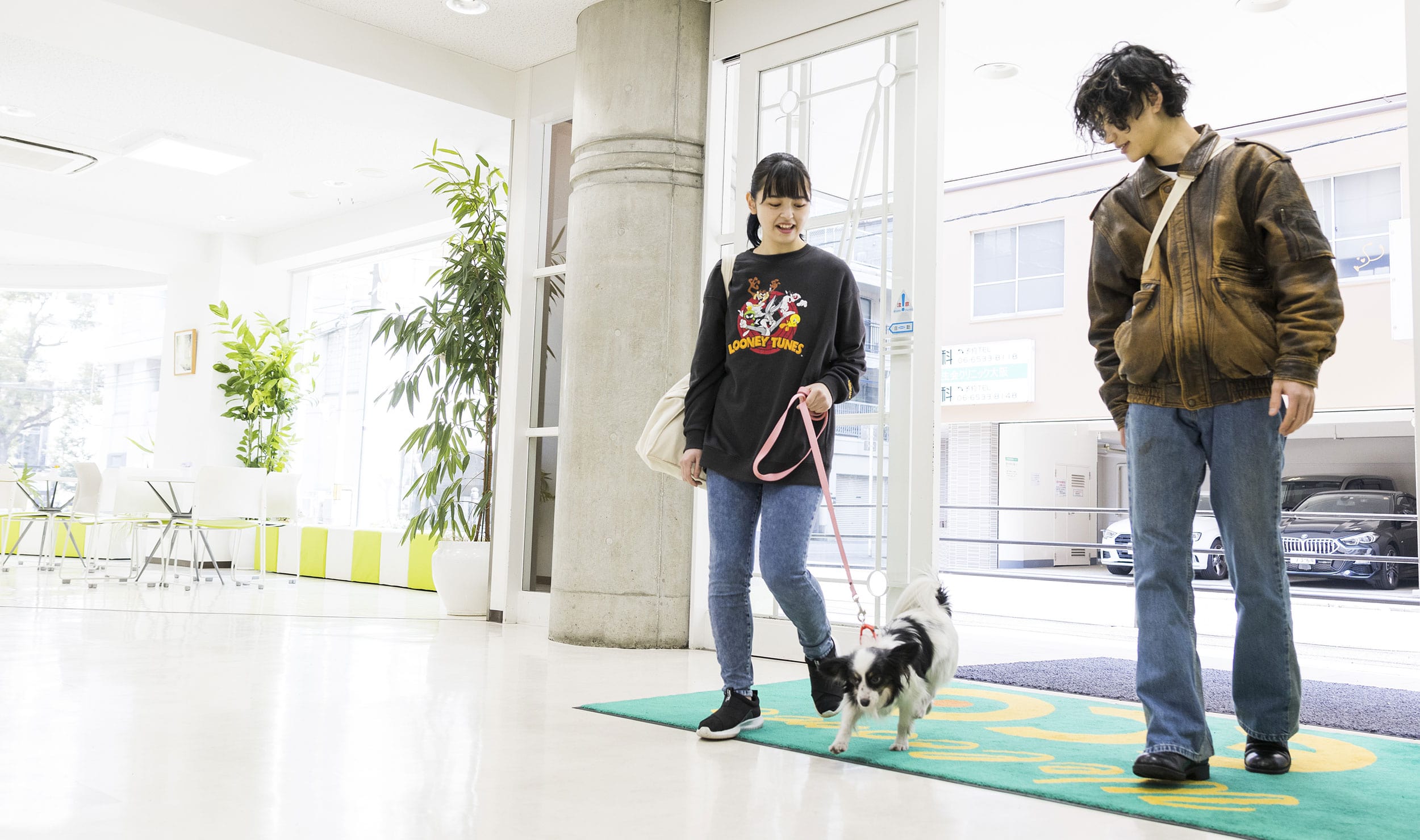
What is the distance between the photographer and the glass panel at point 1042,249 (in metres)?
13.2

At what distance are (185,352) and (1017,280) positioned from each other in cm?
966

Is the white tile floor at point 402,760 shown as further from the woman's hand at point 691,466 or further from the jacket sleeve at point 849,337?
the jacket sleeve at point 849,337

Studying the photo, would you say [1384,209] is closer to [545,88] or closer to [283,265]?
[545,88]

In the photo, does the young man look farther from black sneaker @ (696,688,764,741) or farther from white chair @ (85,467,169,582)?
white chair @ (85,467,169,582)

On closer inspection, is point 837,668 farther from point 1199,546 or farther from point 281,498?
point 1199,546

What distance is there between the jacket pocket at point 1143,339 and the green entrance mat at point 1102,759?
0.75 m

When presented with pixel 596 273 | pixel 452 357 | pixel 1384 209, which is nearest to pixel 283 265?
pixel 452 357

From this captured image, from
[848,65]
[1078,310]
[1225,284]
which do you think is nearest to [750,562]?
[1225,284]

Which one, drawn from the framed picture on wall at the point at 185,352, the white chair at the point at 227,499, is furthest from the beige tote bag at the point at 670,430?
the framed picture on wall at the point at 185,352

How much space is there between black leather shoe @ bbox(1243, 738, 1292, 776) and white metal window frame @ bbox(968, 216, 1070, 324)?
11.8 meters

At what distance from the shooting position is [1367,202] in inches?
409

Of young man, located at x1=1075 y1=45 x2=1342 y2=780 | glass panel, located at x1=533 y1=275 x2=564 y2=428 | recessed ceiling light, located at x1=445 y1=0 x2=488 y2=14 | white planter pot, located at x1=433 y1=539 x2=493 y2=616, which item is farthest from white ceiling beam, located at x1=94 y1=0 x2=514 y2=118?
young man, located at x1=1075 y1=45 x2=1342 y2=780

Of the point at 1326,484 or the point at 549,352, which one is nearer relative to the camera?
the point at 549,352

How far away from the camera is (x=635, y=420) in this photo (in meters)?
4.19
